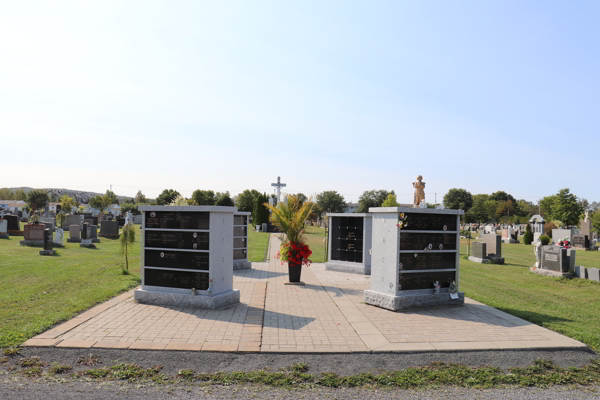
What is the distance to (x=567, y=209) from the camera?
138 feet

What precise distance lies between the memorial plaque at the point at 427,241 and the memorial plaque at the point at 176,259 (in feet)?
13.5

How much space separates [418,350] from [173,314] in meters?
4.36

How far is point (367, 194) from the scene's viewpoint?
7000 cm

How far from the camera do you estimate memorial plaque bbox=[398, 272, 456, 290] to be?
8.11 m

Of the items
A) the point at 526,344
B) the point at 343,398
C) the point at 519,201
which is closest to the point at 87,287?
the point at 343,398

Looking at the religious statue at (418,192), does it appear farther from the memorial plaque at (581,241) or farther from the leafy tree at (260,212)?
the leafy tree at (260,212)

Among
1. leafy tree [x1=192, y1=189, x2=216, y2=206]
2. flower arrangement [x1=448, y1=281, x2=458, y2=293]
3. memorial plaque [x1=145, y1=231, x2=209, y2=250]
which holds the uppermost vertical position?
leafy tree [x1=192, y1=189, x2=216, y2=206]

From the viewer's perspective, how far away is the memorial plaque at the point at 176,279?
782cm

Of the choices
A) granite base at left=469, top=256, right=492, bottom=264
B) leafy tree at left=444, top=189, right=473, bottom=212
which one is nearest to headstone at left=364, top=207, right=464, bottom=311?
granite base at left=469, top=256, right=492, bottom=264

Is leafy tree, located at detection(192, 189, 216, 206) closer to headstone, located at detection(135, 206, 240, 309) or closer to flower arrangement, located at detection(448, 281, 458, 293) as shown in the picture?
headstone, located at detection(135, 206, 240, 309)

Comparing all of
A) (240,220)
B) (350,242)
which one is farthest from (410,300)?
(240,220)

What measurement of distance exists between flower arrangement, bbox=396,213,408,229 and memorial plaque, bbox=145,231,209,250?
3.92 meters

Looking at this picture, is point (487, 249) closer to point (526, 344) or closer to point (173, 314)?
point (526, 344)

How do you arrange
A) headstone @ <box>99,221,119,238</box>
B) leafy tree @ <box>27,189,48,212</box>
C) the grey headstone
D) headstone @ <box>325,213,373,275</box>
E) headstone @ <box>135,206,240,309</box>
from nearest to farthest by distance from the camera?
1. headstone @ <box>135,206,240,309</box>
2. headstone @ <box>325,213,373,275</box>
3. the grey headstone
4. headstone @ <box>99,221,119,238</box>
5. leafy tree @ <box>27,189,48,212</box>
